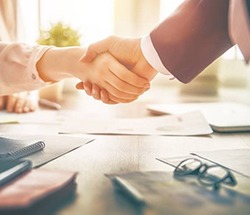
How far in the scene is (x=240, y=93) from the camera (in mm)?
2111

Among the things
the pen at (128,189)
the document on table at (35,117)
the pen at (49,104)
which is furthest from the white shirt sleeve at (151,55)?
the pen at (49,104)

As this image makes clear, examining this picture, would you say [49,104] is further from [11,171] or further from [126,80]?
[11,171]

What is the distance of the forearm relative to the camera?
1150 millimetres

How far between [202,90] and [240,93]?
170 millimetres

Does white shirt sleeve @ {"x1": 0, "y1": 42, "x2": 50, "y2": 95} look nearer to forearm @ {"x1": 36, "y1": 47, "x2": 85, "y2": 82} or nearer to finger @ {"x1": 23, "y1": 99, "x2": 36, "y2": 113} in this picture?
forearm @ {"x1": 36, "y1": 47, "x2": 85, "y2": 82}

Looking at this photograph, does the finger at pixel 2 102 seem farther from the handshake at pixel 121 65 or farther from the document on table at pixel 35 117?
the handshake at pixel 121 65

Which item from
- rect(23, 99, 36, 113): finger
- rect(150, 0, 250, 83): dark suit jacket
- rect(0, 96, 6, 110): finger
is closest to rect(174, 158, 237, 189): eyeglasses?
rect(150, 0, 250, 83): dark suit jacket

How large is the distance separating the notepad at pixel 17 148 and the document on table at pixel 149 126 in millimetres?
251

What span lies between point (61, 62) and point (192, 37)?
331 millimetres

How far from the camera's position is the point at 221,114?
135 cm

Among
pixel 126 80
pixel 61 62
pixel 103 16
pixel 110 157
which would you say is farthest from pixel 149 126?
pixel 103 16

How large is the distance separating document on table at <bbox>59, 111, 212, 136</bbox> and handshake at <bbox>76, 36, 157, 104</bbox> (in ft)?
0.29

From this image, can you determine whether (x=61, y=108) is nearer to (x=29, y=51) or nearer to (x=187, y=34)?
(x=29, y=51)

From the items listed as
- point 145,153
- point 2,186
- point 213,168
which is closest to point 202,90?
point 145,153
